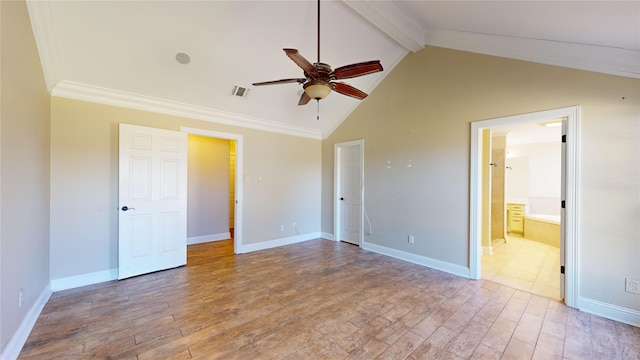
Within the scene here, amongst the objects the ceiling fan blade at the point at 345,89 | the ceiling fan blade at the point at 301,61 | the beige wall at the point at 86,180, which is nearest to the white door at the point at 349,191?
the ceiling fan blade at the point at 345,89

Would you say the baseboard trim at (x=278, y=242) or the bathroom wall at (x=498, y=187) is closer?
the baseboard trim at (x=278, y=242)

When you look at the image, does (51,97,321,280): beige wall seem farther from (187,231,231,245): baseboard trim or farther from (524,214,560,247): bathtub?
(524,214,560,247): bathtub

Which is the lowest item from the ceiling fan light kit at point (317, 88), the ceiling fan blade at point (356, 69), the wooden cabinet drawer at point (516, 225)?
the wooden cabinet drawer at point (516, 225)

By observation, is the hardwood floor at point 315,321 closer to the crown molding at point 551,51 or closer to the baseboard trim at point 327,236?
the baseboard trim at point 327,236

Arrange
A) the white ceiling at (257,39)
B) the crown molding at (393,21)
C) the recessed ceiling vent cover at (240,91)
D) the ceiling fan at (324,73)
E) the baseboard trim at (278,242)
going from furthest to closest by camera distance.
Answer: the baseboard trim at (278,242)
the recessed ceiling vent cover at (240,91)
the crown molding at (393,21)
the white ceiling at (257,39)
the ceiling fan at (324,73)

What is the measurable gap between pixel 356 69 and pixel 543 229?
6112 mm

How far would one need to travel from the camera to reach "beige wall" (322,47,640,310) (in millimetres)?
2455

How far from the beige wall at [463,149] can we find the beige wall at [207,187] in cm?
241

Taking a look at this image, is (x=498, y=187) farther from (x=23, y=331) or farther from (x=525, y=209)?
(x=23, y=331)

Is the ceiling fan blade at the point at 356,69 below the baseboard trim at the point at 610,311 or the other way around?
the other way around

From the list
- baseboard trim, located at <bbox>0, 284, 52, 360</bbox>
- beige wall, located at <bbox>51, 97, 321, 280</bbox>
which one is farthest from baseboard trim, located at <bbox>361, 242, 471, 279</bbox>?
baseboard trim, located at <bbox>0, 284, 52, 360</bbox>

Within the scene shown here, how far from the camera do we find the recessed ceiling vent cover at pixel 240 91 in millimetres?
3902

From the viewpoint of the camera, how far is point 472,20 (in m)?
2.91

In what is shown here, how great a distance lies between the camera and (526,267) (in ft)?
12.7
